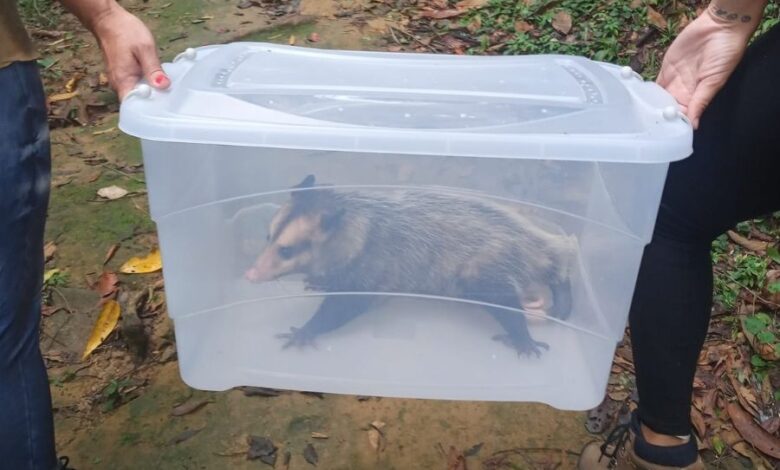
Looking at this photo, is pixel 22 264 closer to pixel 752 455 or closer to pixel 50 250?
pixel 50 250

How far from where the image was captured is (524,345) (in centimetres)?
125

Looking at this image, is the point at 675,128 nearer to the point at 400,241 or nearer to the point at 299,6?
the point at 400,241

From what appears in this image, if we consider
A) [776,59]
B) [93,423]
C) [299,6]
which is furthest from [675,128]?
[299,6]

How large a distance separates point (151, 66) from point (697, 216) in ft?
2.91

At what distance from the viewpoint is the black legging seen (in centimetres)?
106

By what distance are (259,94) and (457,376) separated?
57cm

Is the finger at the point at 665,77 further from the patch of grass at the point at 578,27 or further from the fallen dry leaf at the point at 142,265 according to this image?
the patch of grass at the point at 578,27

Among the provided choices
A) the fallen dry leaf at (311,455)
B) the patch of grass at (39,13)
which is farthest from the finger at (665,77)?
the patch of grass at (39,13)

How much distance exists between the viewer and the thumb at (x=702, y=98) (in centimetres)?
109

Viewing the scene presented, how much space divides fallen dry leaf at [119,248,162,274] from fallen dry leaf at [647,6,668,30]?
2.42m

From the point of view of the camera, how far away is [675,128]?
998 mm

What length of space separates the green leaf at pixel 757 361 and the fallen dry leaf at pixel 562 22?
1951mm

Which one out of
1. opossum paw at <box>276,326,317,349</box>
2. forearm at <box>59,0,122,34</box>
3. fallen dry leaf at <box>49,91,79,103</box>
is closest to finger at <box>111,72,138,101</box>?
forearm at <box>59,0,122,34</box>

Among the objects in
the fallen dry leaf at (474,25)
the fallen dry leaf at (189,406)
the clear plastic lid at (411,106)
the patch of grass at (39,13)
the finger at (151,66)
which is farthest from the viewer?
the patch of grass at (39,13)
